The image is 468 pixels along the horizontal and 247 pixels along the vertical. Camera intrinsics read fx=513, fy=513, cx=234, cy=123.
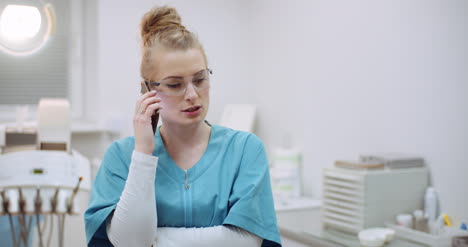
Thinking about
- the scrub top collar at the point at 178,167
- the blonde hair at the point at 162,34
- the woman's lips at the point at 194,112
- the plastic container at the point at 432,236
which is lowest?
the plastic container at the point at 432,236

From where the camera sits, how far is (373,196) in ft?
6.81

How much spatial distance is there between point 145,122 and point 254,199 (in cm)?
35

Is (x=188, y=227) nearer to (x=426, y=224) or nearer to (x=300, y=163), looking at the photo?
(x=426, y=224)

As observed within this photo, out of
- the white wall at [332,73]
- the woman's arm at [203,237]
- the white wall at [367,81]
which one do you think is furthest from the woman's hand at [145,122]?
the white wall at [367,81]

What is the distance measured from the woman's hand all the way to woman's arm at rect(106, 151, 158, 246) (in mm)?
43

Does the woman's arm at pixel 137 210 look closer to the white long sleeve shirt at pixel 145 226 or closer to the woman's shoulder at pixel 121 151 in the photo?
the white long sleeve shirt at pixel 145 226

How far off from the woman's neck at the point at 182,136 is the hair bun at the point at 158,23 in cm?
25

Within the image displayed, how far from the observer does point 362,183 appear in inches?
80.7

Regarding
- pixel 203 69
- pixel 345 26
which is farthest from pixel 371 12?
pixel 203 69

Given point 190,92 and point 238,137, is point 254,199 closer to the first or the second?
point 238,137

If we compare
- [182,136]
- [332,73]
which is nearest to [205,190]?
[182,136]

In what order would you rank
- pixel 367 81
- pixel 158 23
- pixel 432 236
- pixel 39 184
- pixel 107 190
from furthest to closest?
1. pixel 367 81
2. pixel 432 236
3. pixel 39 184
4. pixel 158 23
5. pixel 107 190

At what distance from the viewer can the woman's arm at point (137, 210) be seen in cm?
125

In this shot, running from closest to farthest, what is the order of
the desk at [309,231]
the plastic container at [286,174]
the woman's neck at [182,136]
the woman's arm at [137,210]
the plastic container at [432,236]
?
the woman's arm at [137,210] → the woman's neck at [182,136] → the plastic container at [432,236] → the desk at [309,231] → the plastic container at [286,174]
